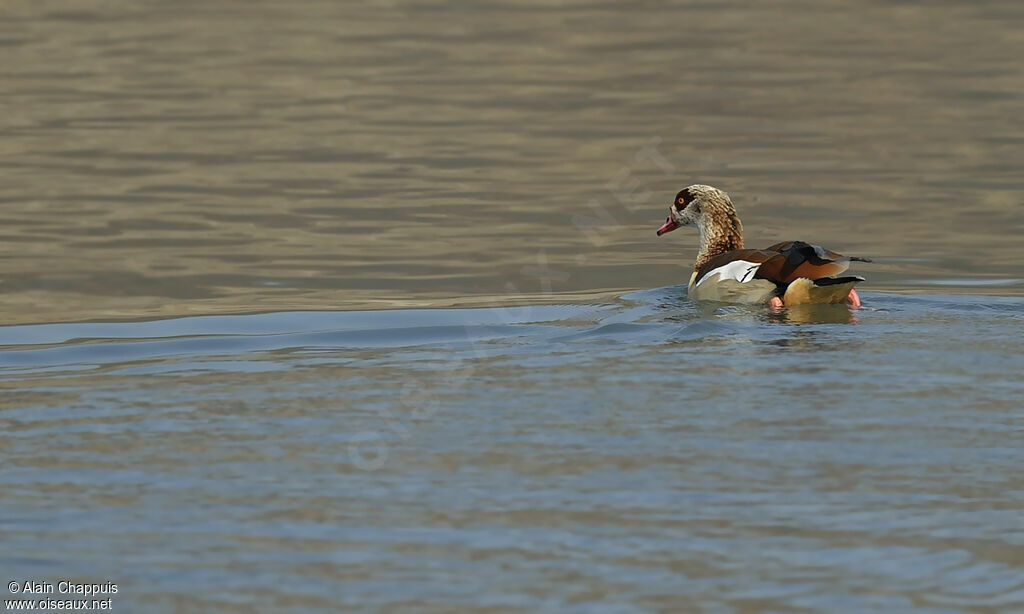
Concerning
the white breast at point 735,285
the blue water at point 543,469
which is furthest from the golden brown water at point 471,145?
the blue water at point 543,469

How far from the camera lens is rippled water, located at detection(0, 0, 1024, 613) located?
6.88 meters

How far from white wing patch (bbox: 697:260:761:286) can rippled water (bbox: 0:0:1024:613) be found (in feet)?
0.78

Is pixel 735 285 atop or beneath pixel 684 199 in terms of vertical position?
beneath

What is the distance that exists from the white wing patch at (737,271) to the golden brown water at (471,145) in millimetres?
1681

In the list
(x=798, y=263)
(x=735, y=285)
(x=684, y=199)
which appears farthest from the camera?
(x=684, y=199)

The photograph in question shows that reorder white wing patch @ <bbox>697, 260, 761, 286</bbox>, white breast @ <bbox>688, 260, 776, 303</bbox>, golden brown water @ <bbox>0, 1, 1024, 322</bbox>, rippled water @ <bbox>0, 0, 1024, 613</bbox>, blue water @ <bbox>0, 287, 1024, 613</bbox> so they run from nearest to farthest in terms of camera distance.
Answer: blue water @ <bbox>0, 287, 1024, 613</bbox> < rippled water @ <bbox>0, 0, 1024, 613</bbox> < white breast @ <bbox>688, 260, 776, 303</bbox> < white wing patch @ <bbox>697, 260, 761, 286</bbox> < golden brown water @ <bbox>0, 1, 1024, 322</bbox>

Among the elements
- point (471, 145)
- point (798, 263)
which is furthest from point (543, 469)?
point (471, 145)

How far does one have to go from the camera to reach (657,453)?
320 inches

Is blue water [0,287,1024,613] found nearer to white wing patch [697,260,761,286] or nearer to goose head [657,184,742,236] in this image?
white wing patch [697,260,761,286]

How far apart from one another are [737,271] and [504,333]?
6.32 feet

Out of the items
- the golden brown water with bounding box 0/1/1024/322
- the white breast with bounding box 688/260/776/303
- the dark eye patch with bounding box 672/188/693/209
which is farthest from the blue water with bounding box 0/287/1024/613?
the golden brown water with bounding box 0/1/1024/322

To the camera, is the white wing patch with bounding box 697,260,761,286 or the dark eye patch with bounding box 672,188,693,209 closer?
the white wing patch with bounding box 697,260,761,286

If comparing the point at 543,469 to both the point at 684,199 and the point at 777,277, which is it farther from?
the point at 684,199

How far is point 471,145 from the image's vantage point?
69.5 feet
